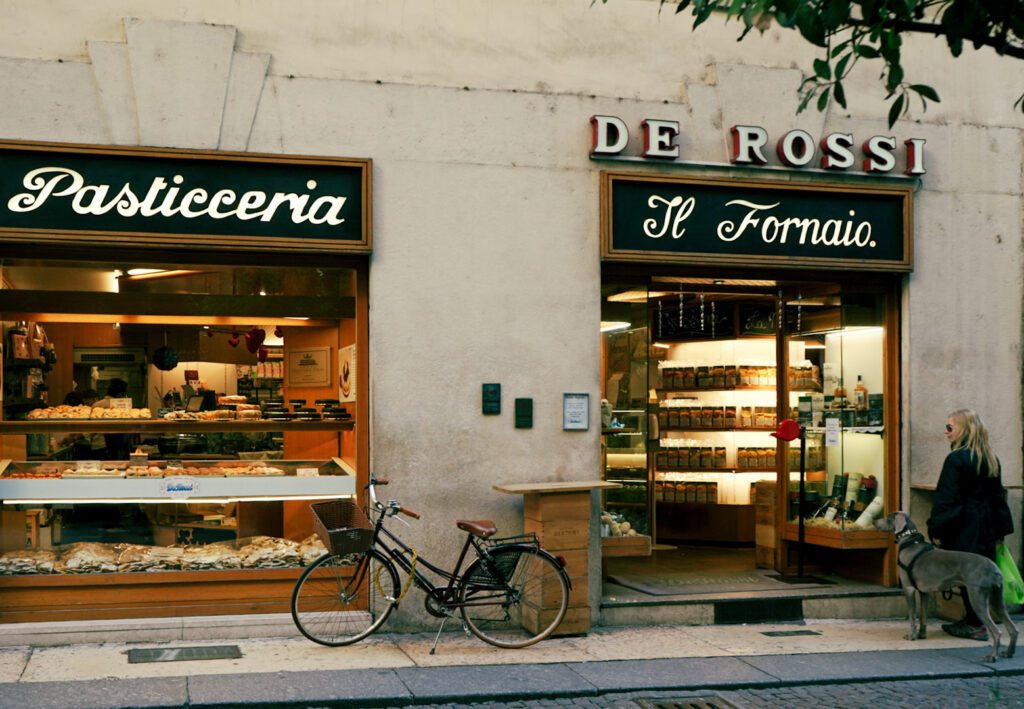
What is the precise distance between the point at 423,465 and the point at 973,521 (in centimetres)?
447

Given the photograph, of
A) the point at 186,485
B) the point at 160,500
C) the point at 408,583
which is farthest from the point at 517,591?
the point at 160,500

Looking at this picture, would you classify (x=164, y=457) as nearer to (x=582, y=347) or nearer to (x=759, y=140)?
(x=582, y=347)

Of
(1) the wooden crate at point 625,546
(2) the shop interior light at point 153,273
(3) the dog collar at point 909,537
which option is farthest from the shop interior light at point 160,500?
(3) the dog collar at point 909,537

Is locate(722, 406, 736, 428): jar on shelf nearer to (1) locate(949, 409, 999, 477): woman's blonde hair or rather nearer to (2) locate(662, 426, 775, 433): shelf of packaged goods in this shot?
(2) locate(662, 426, 775, 433): shelf of packaged goods

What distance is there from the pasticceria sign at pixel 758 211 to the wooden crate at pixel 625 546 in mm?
2435

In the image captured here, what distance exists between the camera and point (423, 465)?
9023 millimetres

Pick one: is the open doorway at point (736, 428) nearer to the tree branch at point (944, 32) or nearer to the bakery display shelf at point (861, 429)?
the bakery display shelf at point (861, 429)

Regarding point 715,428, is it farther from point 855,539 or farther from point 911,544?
point 911,544

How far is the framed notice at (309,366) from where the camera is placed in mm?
9352

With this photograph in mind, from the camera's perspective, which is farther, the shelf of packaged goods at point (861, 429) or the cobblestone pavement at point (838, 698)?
the shelf of packaged goods at point (861, 429)

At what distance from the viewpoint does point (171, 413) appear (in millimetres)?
8992

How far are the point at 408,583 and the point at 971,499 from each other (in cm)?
461

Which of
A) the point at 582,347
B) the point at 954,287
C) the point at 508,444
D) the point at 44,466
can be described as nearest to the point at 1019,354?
the point at 954,287

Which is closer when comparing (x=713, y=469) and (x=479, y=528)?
(x=479, y=528)
